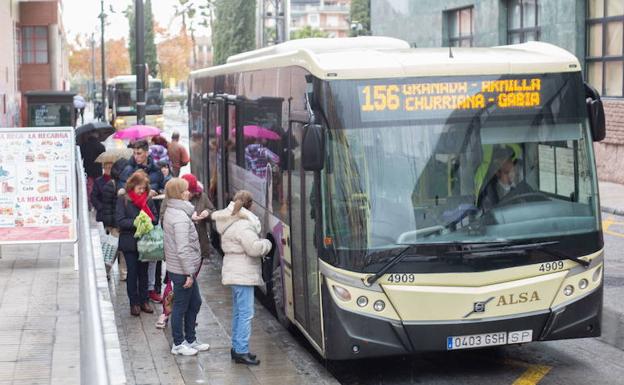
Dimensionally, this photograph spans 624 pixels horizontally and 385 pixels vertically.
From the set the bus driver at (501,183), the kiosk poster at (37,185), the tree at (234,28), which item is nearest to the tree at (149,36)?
the tree at (234,28)

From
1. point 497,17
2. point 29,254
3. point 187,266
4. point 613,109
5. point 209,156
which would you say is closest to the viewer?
point 187,266

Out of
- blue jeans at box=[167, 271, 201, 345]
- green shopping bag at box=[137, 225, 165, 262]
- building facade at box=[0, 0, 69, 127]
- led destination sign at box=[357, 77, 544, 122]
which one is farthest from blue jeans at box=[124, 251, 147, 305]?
building facade at box=[0, 0, 69, 127]

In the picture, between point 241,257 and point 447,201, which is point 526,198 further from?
point 241,257

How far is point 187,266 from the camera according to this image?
951 centimetres

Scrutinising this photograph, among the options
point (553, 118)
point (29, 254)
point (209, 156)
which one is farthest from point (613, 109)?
point (553, 118)

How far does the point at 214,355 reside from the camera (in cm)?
980

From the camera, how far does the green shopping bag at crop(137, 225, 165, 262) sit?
11.0 meters

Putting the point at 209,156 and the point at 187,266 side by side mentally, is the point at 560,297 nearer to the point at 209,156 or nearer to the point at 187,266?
the point at 187,266

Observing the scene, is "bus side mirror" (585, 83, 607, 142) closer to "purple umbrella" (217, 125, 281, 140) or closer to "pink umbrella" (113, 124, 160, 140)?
"purple umbrella" (217, 125, 281, 140)

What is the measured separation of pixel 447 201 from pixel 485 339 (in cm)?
117

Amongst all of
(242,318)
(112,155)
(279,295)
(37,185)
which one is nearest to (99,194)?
(112,155)

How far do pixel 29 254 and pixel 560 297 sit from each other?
8.68 m

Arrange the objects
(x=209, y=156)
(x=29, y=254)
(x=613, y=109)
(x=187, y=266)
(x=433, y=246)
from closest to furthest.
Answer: (x=433, y=246) < (x=187, y=266) < (x=29, y=254) < (x=209, y=156) < (x=613, y=109)

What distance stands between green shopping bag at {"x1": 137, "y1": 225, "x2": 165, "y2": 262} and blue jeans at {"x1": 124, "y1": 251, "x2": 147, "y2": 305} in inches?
13.1
